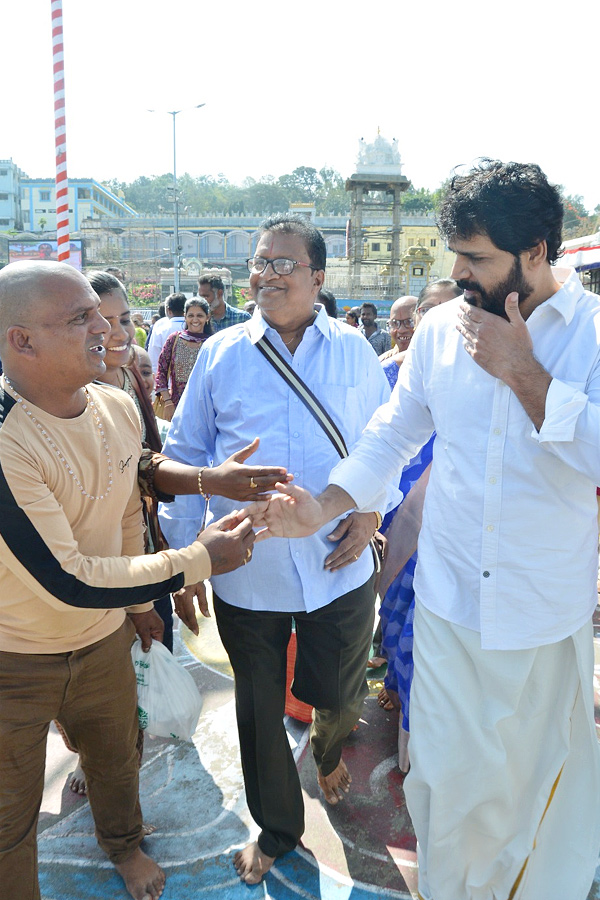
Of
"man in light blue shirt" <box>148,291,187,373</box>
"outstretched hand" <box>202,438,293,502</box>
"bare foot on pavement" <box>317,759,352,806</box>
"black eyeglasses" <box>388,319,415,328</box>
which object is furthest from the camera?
"man in light blue shirt" <box>148,291,187,373</box>

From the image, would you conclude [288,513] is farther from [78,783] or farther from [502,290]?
[78,783]

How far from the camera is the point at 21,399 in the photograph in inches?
70.7

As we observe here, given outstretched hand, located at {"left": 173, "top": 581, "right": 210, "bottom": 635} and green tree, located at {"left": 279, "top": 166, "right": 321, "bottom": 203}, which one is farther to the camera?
green tree, located at {"left": 279, "top": 166, "right": 321, "bottom": 203}

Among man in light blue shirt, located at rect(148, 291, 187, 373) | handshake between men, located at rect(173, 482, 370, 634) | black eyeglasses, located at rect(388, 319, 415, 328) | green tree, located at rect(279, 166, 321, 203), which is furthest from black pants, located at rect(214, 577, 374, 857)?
green tree, located at rect(279, 166, 321, 203)

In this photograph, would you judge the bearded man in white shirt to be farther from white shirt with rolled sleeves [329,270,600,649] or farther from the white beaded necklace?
the white beaded necklace

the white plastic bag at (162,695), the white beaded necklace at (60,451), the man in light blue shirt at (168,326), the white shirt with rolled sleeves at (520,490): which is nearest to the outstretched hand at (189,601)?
the white plastic bag at (162,695)

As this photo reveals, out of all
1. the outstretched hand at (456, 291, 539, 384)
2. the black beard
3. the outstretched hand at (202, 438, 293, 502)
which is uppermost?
the black beard

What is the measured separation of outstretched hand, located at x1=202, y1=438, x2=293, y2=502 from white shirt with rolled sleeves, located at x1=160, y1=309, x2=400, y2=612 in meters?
0.16

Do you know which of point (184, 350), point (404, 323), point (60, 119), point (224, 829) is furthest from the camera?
point (184, 350)

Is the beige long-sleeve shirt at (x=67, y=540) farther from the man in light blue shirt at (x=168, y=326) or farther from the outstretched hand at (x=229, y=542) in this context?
the man in light blue shirt at (x=168, y=326)

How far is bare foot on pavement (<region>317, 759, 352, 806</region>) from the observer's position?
8.63ft

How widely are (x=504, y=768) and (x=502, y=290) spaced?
1343mm

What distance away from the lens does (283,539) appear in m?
2.31

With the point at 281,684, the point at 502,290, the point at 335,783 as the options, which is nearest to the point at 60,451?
the point at 281,684
